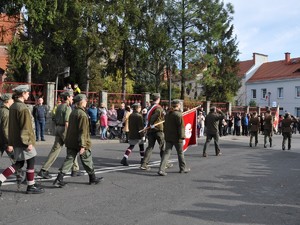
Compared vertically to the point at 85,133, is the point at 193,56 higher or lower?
higher

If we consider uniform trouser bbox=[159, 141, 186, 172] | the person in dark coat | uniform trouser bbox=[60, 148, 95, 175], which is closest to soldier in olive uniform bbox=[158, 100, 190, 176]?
uniform trouser bbox=[159, 141, 186, 172]

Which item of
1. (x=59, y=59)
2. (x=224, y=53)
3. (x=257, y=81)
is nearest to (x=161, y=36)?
(x=59, y=59)

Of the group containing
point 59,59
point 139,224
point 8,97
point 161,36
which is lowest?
point 139,224

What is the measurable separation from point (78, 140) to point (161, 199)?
6.48 ft

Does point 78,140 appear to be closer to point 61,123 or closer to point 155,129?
point 61,123

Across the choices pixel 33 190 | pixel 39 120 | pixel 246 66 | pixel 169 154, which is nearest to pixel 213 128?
pixel 169 154

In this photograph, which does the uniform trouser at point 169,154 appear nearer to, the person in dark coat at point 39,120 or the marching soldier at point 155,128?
the marching soldier at point 155,128

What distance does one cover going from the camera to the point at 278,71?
58.8m

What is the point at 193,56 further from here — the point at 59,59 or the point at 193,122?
the point at 193,122

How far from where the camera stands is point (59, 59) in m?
30.5

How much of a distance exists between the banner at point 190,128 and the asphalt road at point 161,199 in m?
1.52

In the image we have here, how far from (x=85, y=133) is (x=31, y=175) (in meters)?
1.27

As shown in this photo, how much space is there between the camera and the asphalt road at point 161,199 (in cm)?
550

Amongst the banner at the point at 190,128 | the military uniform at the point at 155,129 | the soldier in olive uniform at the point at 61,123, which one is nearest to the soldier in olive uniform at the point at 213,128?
the banner at the point at 190,128
